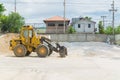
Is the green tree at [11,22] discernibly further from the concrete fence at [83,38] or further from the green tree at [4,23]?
the concrete fence at [83,38]

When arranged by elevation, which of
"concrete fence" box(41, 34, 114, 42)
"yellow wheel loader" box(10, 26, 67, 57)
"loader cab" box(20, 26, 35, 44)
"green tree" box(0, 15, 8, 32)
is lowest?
"concrete fence" box(41, 34, 114, 42)

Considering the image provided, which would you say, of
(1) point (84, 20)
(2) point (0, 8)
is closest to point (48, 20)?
(1) point (84, 20)

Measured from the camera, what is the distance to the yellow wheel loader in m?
30.1

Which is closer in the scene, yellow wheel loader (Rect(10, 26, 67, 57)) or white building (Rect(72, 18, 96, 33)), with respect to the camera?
yellow wheel loader (Rect(10, 26, 67, 57))

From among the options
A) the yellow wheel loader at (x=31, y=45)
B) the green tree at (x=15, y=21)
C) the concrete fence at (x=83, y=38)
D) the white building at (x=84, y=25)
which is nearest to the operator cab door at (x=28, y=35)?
the yellow wheel loader at (x=31, y=45)

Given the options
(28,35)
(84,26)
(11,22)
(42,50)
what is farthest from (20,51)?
(84,26)

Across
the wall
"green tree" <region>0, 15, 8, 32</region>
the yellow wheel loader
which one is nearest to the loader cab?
the yellow wheel loader

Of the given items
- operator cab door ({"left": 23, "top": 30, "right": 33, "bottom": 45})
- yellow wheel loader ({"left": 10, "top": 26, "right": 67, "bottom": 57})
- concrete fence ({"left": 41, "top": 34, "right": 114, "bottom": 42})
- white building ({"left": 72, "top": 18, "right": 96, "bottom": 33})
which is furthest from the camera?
white building ({"left": 72, "top": 18, "right": 96, "bottom": 33})

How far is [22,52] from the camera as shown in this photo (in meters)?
30.4

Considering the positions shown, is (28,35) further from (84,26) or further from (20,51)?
(84,26)

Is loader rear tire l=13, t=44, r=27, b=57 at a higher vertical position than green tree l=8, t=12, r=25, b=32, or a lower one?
lower

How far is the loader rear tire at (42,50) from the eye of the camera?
29.9 metres

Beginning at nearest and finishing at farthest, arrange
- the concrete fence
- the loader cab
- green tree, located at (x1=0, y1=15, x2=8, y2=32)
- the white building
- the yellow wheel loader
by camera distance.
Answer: the yellow wheel loader → the loader cab → green tree, located at (x1=0, y1=15, x2=8, y2=32) → the concrete fence → the white building

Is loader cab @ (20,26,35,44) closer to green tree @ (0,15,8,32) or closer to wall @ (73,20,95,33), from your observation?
green tree @ (0,15,8,32)
